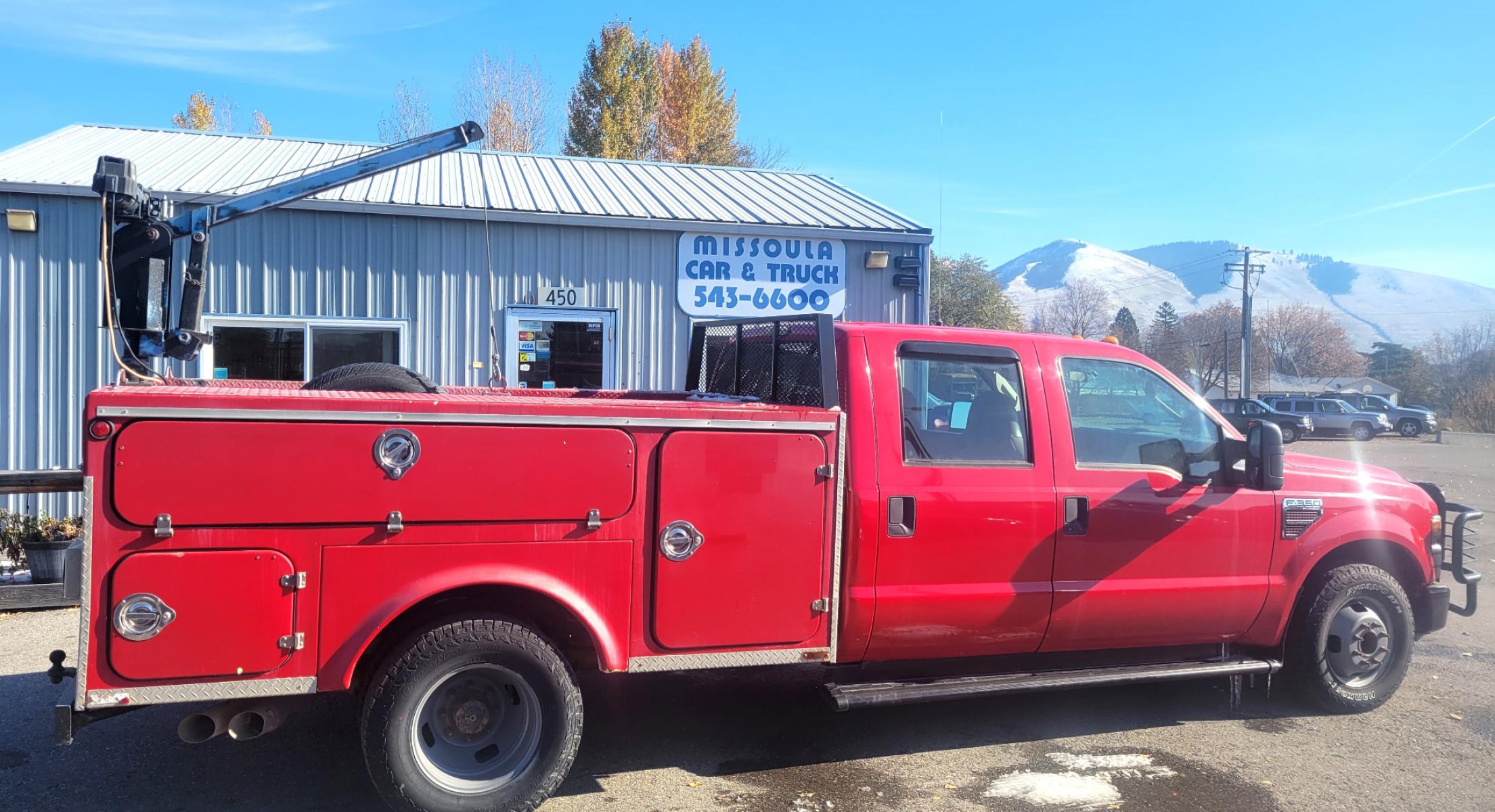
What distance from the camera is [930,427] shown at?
15.0ft

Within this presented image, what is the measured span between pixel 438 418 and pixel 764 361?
183cm

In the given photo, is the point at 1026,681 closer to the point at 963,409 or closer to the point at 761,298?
the point at 963,409

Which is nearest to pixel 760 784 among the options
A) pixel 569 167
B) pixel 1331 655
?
pixel 1331 655

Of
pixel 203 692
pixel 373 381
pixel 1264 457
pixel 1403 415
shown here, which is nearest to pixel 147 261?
pixel 373 381

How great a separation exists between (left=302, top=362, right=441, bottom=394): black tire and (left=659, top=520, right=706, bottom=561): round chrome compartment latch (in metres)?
1.30

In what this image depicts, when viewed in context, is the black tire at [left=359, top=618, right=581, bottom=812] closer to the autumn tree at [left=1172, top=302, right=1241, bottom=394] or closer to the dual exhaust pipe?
the dual exhaust pipe

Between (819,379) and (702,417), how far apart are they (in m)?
0.60

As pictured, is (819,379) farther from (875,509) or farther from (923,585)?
(923,585)

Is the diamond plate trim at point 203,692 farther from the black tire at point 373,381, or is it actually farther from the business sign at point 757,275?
the business sign at point 757,275

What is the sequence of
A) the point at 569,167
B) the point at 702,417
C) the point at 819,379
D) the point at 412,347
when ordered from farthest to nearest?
the point at 569,167
the point at 412,347
the point at 819,379
the point at 702,417

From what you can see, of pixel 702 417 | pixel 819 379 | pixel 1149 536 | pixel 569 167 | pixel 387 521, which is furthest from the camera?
pixel 569 167

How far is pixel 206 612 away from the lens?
3463 millimetres

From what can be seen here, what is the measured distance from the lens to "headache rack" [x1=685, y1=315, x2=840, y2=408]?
430 centimetres

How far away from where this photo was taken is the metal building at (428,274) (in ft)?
30.5
